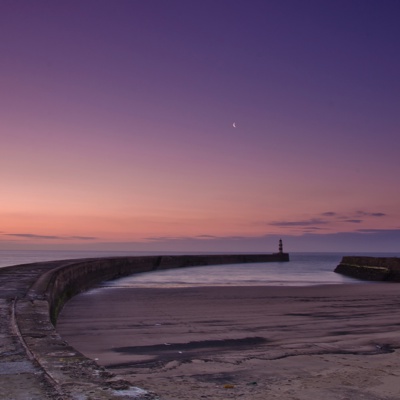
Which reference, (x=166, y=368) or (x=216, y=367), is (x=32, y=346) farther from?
(x=216, y=367)

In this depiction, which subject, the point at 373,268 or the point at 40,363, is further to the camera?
the point at 373,268

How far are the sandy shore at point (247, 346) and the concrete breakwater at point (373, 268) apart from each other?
12.0 metres

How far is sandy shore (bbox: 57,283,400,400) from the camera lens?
4.92m

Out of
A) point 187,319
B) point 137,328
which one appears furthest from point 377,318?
point 137,328

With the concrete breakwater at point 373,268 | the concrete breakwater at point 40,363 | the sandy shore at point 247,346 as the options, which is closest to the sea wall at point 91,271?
the concrete breakwater at point 40,363

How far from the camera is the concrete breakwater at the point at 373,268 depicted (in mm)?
23922

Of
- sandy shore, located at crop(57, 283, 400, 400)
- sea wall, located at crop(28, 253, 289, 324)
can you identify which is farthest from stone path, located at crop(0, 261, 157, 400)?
sea wall, located at crop(28, 253, 289, 324)

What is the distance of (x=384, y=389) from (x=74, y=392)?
3.09 metres

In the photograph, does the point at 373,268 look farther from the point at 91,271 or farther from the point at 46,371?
the point at 46,371

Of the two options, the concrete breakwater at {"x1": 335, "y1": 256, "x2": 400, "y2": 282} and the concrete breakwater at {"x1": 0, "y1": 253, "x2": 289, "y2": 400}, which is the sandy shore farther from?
the concrete breakwater at {"x1": 335, "y1": 256, "x2": 400, "y2": 282}

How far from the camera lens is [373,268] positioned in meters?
25.9

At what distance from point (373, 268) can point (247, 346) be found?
20798 mm

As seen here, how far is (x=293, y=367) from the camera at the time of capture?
18.6 ft

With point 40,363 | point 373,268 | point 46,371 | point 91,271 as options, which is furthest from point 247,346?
point 373,268
